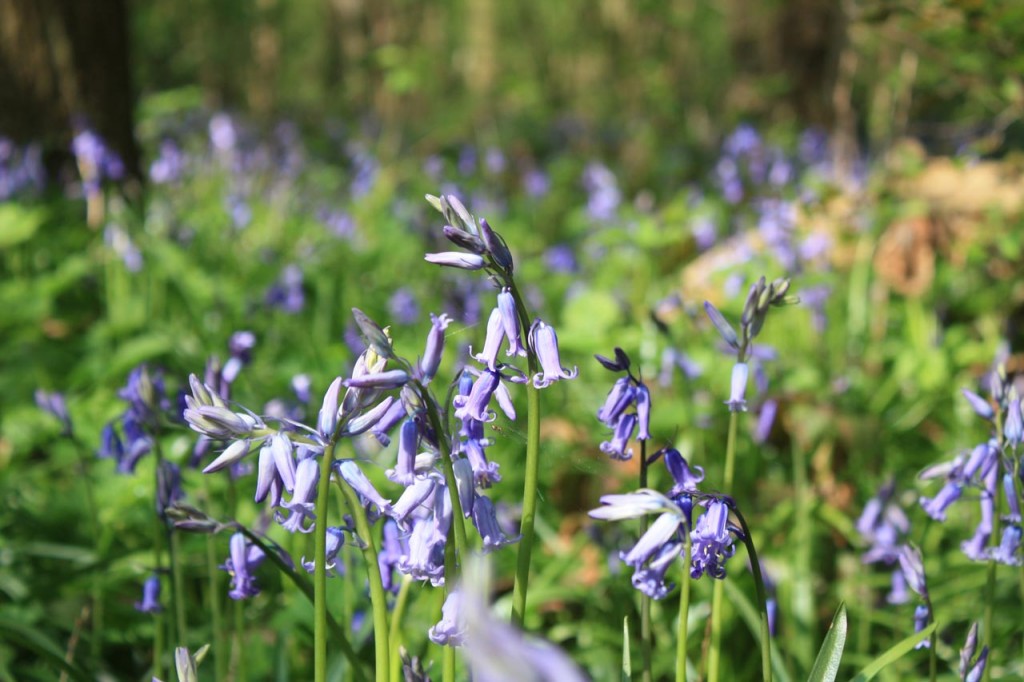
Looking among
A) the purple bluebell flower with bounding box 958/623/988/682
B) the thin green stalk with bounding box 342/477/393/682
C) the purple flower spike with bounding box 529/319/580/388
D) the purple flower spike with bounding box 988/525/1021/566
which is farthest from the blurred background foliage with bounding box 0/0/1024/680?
the purple bluebell flower with bounding box 958/623/988/682

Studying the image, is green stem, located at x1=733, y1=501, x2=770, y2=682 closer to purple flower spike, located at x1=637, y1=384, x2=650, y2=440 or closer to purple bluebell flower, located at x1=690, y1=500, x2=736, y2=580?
purple bluebell flower, located at x1=690, y1=500, x2=736, y2=580

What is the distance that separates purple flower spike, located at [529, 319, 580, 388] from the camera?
1.38 meters

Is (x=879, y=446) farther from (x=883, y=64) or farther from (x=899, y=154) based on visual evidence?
(x=883, y=64)

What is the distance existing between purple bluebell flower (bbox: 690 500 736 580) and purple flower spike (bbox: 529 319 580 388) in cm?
27

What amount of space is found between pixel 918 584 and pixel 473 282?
315 cm

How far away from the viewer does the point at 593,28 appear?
11.4 meters

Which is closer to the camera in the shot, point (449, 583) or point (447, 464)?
point (447, 464)

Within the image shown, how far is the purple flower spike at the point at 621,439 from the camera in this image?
150 cm

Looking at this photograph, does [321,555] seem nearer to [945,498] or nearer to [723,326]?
[723,326]

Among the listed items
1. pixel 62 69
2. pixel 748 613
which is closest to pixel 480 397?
pixel 748 613

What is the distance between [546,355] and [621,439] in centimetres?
20

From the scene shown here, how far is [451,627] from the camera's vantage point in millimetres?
1315

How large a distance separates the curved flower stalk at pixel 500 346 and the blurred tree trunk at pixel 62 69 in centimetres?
528

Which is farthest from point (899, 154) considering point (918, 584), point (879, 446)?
point (918, 584)
